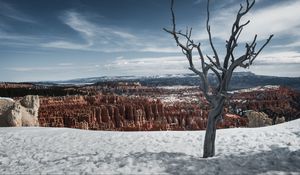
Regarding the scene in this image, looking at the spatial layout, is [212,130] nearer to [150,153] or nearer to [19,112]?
[150,153]

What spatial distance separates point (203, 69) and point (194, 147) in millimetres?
3975

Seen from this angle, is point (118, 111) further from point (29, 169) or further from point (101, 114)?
point (29, 169)

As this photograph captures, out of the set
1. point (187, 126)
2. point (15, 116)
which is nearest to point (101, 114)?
point (187, 126)

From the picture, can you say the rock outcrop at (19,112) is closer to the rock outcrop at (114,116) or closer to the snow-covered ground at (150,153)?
the snow-covered ground at (150,153)

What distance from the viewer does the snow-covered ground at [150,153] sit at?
1092cm

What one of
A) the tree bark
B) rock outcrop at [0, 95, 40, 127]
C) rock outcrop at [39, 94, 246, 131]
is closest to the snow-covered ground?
the tree bark

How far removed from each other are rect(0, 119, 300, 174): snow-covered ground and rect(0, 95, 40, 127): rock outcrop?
932cm

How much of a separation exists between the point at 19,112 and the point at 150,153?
65.6ft

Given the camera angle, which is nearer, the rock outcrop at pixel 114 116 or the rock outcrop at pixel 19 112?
the rock outcrop at pixel 19 112

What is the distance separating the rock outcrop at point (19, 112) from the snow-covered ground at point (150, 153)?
30.6 feet

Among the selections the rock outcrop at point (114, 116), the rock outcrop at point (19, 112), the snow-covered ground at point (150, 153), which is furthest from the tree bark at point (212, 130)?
the rock outcrop at point (114, 116)

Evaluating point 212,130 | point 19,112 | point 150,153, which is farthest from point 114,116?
point 212,130

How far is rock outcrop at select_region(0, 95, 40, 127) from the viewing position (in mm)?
28047

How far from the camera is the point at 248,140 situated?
15453 millimetres
